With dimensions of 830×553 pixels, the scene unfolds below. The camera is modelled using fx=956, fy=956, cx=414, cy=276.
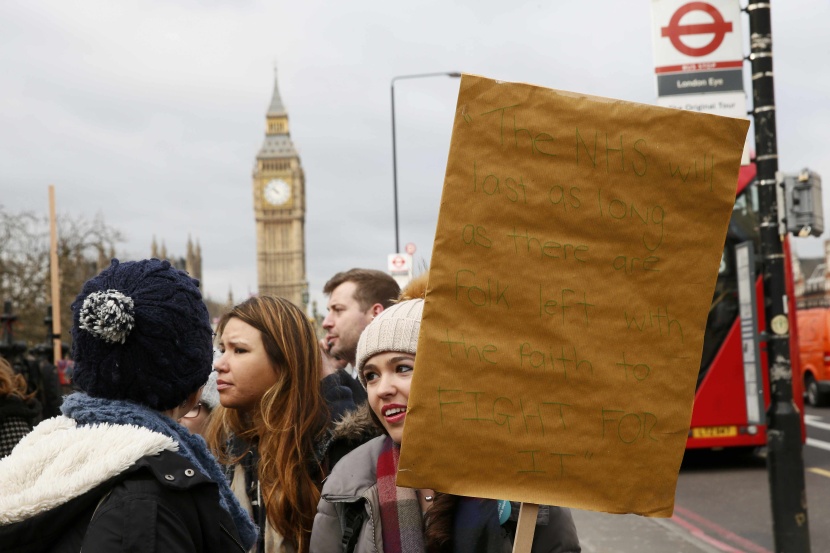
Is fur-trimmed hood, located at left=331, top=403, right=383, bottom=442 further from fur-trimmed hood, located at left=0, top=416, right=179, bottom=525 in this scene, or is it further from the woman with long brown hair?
fur-trimmed hood, located at left=0, top=416, right=179, bottom=525

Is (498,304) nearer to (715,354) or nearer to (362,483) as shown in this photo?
(362,483)

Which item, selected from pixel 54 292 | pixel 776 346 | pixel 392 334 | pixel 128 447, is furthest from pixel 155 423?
pixel 54 292

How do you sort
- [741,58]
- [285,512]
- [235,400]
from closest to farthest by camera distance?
[285,512]
[235,400]
[741,58]

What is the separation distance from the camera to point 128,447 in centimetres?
183

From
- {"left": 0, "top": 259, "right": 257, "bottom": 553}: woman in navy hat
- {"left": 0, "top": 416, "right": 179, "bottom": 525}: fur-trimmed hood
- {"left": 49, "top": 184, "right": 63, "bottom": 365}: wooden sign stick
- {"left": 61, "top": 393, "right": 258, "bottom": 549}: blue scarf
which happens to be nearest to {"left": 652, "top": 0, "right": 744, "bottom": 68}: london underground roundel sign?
{"left": 0, "top": 259, "right": 257, "bottom": 553}: woman in navy hat

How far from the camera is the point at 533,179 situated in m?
2.18

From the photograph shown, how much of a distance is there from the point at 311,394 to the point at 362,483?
0.96 meters

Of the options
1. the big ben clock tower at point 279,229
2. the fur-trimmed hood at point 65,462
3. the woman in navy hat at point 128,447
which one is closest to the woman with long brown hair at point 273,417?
the woman in navy hat at point 128,447

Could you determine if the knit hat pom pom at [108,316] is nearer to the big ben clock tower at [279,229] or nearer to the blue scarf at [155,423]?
the blue scarf at [155,423]

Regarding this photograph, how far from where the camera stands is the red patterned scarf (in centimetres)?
250

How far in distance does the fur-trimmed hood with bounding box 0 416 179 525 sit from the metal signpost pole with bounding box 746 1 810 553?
19.1 ft

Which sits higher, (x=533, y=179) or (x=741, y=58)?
(x=741, y=58)

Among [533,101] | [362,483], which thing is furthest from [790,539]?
[533,101]

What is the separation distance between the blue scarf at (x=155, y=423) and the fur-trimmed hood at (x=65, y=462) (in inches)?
1.4
